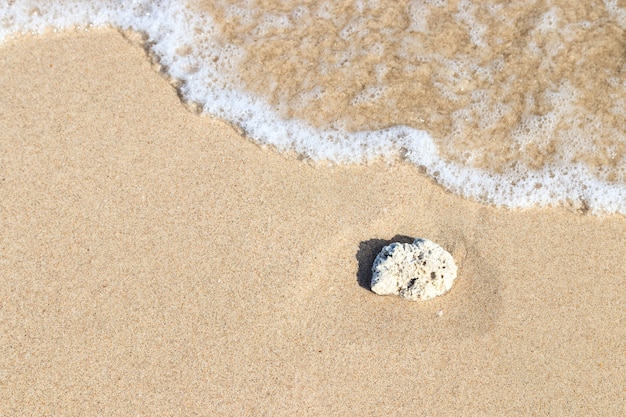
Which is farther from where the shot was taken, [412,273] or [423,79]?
[423,79]

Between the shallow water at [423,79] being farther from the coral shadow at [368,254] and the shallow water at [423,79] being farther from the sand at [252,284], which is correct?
the coral shadow at [368,254]

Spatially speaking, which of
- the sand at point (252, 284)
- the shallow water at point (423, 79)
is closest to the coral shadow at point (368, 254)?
the sand at point (252, 284)

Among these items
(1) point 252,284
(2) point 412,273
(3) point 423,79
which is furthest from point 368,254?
(3) point 423,79

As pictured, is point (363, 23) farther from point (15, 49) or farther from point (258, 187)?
point (15, 49)

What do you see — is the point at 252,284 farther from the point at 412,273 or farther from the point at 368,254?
the point at 412,273

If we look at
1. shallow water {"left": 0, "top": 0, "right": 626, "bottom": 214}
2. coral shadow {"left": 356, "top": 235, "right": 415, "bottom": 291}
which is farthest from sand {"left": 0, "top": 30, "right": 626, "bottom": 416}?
shallow water {"left": 0, "top": 0, "right": 626, "bottom": 214}
